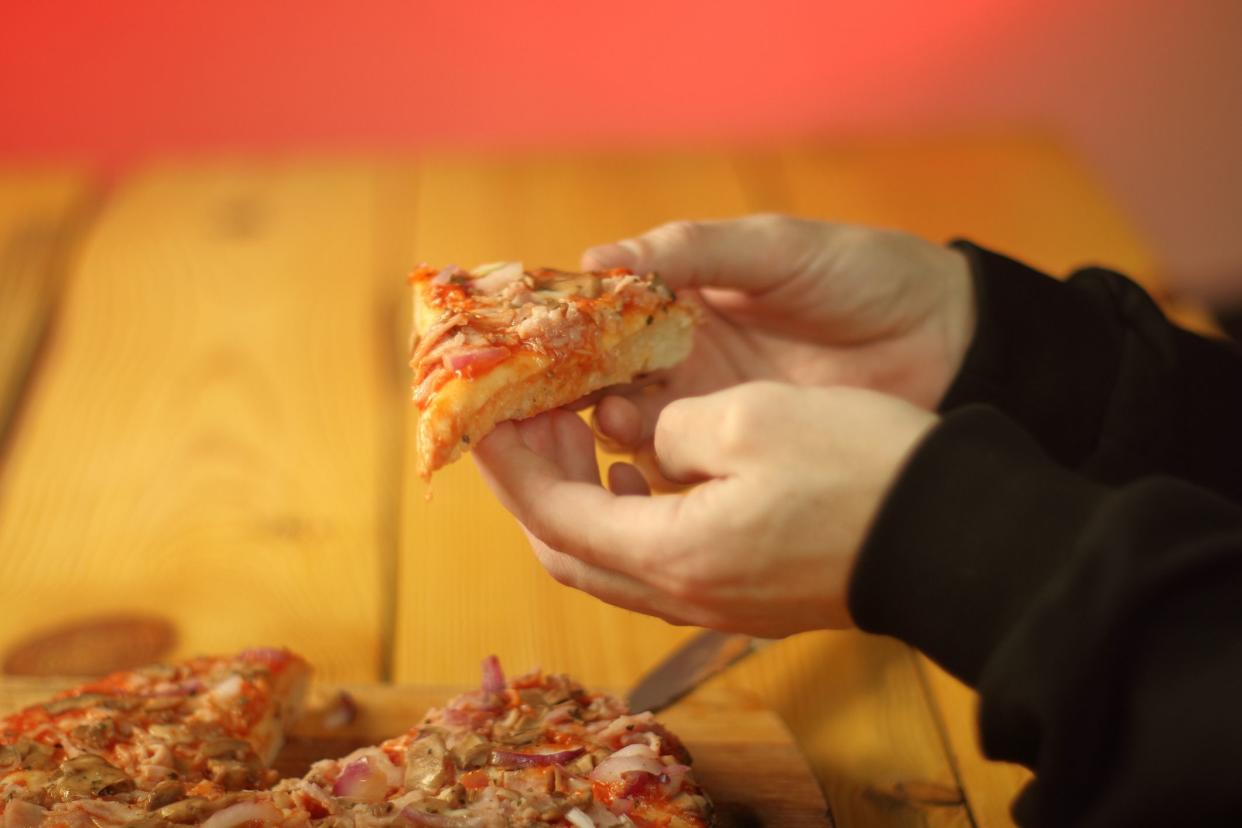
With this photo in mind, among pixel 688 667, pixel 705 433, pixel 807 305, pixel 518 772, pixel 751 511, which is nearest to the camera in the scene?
pixel 751 511

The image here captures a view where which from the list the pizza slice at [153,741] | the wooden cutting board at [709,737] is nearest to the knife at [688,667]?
the wooden cutting board at [709,737]

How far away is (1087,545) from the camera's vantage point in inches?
54.5

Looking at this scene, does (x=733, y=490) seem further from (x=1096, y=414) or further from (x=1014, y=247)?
(x=1014, y=247)

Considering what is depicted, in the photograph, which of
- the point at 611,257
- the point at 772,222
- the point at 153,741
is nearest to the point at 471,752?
the point at 153,741

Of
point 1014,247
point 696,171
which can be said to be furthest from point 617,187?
point 1014,247

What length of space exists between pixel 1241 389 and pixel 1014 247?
1.12m

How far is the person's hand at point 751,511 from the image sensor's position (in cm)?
152

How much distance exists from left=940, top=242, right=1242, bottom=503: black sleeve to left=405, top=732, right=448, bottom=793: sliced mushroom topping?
1050mm

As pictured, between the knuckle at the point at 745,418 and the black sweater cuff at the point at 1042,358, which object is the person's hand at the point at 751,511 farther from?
the black sweater cuff at the point at 1042,358

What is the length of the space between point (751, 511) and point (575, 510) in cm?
27

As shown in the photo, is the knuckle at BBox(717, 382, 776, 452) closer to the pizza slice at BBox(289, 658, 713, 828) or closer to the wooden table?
the pizza slice at BBox(289, 658, 713, 828)

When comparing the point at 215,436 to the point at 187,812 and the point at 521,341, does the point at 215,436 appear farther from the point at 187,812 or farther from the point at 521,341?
the point at 187,812

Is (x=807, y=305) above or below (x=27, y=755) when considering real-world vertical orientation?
above

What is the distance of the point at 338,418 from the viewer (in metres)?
2.91
